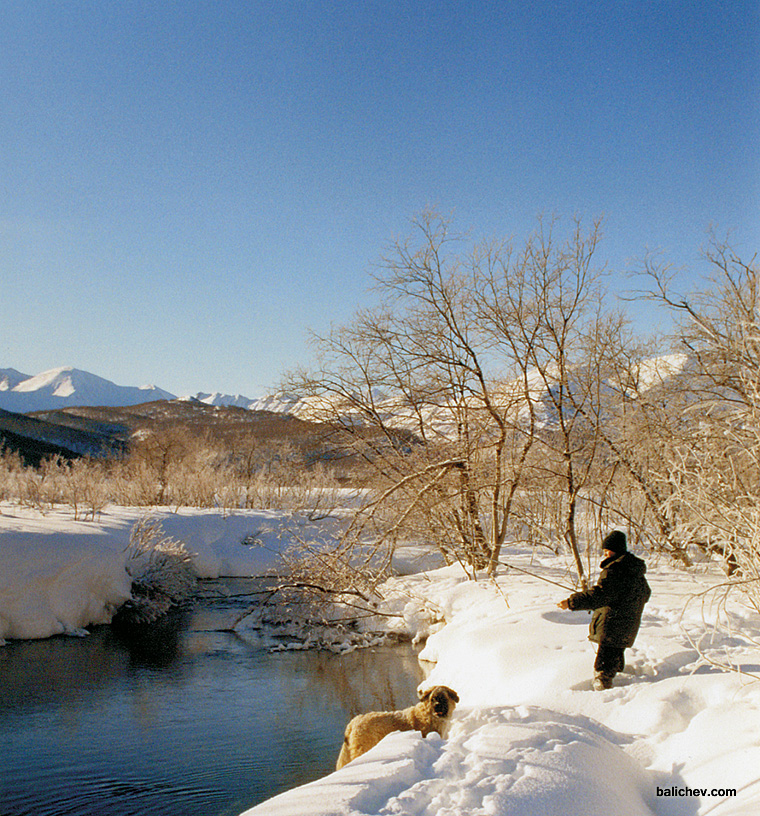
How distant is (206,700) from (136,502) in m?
23.9

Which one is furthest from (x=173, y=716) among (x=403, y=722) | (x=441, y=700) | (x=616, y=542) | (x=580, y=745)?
(x=580, y=745)

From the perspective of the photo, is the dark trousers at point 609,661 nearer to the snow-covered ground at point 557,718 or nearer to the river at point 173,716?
the snow-covered ground at point 557,718

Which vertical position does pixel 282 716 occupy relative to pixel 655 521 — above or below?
below

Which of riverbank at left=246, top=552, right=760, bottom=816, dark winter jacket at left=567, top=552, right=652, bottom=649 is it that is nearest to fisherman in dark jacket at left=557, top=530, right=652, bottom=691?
dark winter jacket at left=567, top=552, right=652, bottom=649

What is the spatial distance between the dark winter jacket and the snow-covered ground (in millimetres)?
505

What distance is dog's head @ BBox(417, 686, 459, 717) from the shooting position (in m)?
6.33

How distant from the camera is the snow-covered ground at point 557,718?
13.3 feet

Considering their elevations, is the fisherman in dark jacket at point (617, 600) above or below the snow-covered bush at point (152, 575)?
above

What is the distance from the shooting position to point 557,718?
5.61 meters

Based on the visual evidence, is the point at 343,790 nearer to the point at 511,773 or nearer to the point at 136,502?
the point at 511,773

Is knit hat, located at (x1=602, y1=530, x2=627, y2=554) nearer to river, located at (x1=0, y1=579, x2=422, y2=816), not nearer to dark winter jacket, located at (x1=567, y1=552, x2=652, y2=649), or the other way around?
dark winter jacket, located at (x1=567, y1=552, x2=652, y2=649)

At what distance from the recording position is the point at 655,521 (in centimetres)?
1558

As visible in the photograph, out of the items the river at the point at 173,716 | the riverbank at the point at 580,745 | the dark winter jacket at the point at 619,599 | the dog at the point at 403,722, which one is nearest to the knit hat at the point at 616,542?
the dark winter jacket at the point at 619,599

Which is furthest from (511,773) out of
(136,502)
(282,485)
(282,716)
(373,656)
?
(282,485)
